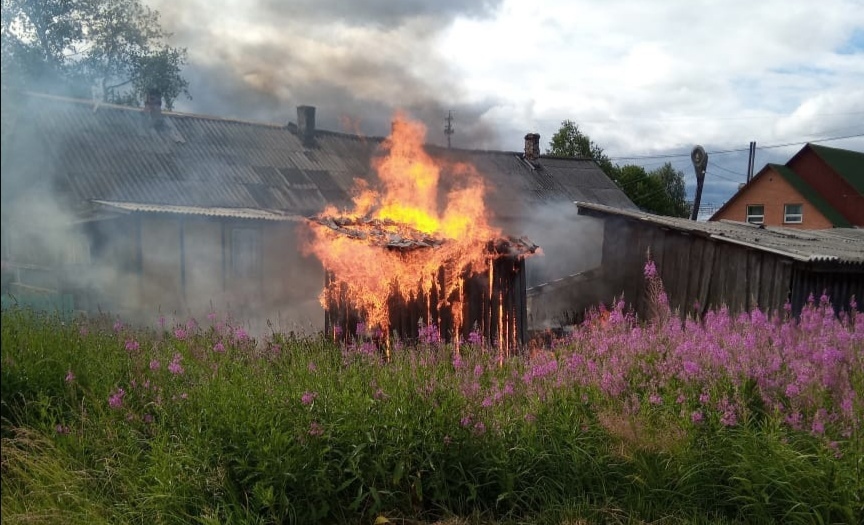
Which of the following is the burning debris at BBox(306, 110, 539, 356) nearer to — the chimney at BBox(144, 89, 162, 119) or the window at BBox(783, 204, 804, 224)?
the chimney at BBox(144, 89, 162, 119)

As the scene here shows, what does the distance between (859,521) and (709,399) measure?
1.23m

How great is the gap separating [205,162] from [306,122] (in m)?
5.27

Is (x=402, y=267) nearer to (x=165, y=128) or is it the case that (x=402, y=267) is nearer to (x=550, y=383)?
(x=550, y=383)

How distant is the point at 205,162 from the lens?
62.5 ft

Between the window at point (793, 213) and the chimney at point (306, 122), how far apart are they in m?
29.5

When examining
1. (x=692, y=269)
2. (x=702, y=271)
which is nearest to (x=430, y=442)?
(x=702, y=271)

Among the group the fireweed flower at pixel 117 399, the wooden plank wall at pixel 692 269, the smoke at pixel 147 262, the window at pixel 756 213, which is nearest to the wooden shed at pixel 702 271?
the wooden plank wall at pixel 692 269

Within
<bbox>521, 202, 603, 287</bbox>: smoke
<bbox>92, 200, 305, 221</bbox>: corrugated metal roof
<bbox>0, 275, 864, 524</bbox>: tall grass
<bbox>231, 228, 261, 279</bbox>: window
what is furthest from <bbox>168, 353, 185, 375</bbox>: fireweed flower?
<bbox>521, 202, 603, 287</bbox>: smoke

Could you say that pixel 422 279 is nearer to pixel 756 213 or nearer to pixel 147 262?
pixel 147 262

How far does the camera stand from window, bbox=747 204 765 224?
38656 mm

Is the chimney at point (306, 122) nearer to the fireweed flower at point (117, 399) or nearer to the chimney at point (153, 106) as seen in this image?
the chimney at point (153, 106)

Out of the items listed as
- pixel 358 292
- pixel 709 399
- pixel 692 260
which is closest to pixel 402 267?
pixel 358 292

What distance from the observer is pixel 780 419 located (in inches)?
178

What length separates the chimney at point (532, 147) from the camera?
29547 millimetres
